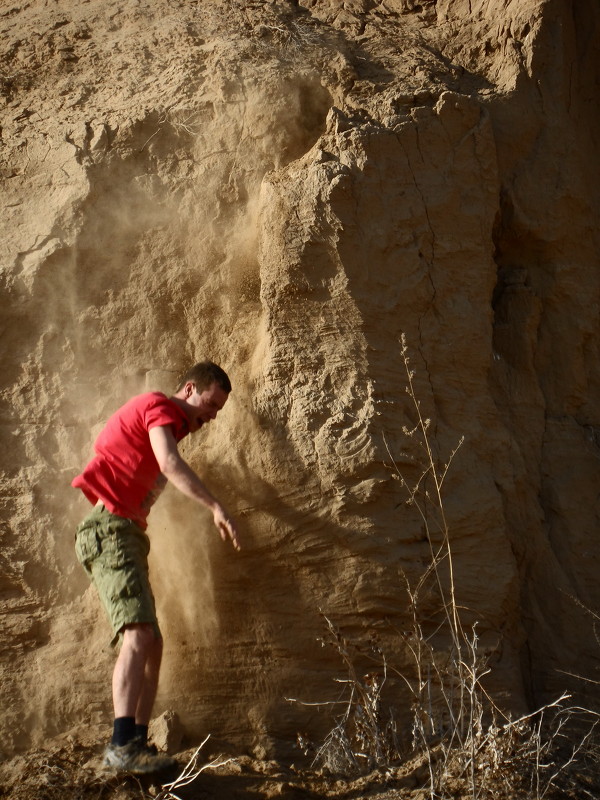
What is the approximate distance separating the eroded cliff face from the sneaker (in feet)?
1.72

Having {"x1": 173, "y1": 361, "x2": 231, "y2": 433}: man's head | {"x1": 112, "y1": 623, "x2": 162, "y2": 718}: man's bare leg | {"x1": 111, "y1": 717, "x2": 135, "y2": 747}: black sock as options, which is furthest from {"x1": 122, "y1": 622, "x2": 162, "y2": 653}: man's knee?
{"x1": 173, "y1": 361, "x2": 231, "y2": 433}: man's head

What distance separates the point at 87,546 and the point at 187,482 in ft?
1.70

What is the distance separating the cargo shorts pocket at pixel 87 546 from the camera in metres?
3.86

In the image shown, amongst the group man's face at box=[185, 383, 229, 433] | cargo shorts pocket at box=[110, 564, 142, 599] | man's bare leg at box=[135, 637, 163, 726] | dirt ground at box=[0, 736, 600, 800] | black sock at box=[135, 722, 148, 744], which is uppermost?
man's face at box=[185, 383, 229, 433]

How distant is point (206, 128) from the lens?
15.4 feet

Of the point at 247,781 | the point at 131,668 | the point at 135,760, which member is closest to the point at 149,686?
the point at 131,668

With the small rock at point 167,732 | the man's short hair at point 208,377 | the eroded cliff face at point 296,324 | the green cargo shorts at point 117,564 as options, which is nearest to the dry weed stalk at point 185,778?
the small rock at point 167,732

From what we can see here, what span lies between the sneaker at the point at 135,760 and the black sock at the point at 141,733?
0.06ft

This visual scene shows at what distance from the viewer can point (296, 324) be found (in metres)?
4.32

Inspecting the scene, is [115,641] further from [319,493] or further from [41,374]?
[41,374]

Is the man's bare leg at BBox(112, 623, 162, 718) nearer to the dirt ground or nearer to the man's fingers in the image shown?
the dirt ground

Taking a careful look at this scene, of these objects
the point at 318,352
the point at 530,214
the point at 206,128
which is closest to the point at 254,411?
the point at 318,352

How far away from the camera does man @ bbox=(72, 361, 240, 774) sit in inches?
140

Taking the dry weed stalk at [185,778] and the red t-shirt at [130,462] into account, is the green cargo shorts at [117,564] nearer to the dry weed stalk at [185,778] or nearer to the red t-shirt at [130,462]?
the red t-shirt at [130,462]
